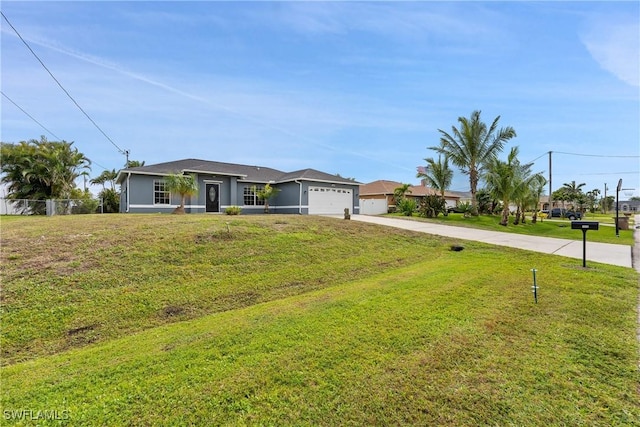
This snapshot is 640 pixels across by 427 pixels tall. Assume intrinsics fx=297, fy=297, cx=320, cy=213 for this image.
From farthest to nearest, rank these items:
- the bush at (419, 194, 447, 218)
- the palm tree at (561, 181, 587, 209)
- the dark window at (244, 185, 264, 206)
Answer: the palm tree at (561, 181, 587, 209) → the bush at (419, 194, 447, 218) → the dark window at (244, 185, 264, 206)

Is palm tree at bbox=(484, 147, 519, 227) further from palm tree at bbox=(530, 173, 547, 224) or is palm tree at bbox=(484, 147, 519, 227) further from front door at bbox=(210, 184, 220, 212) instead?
front door at bbox=(210, 184, 220, 212)

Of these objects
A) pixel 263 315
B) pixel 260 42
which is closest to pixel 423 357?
pixel 263 315

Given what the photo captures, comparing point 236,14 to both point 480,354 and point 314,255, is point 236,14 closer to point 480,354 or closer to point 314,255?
point 314,255

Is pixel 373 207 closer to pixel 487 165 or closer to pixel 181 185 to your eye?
pixel 487 165

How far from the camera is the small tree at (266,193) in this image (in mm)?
21250

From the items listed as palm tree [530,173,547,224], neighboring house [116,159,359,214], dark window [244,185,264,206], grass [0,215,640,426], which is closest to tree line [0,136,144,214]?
neighboring house [116,159,359,214]

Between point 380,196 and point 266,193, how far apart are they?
17.6 meters

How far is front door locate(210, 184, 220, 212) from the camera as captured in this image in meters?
19.9

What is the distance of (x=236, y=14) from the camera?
9.79 m

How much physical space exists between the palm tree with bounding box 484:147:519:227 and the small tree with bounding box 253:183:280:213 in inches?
671

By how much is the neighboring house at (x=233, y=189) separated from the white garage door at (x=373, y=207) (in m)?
3.11

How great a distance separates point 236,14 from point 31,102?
995 centimetres

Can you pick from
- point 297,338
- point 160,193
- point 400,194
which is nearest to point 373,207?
point 400,194

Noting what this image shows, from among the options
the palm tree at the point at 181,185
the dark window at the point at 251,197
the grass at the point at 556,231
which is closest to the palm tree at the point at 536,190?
the grass at the point at 556,231
